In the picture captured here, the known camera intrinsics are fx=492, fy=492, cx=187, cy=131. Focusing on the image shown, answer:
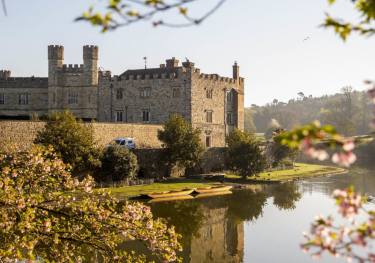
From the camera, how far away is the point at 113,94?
52906mm

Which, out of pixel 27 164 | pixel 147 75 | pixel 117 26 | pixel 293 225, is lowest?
pixel 293 225

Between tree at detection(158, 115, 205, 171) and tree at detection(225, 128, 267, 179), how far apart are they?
16.2 feet

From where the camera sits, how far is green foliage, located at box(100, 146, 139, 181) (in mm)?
37344

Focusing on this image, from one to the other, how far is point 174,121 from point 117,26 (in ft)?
132

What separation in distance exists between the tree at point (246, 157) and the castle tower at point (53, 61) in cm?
2016

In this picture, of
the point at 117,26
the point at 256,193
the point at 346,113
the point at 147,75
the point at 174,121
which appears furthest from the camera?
the point at 346,113

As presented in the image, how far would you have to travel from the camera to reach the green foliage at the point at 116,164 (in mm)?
37344

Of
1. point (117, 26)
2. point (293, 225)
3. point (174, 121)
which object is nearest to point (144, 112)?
point (174, 121)

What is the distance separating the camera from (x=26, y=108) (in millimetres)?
53188

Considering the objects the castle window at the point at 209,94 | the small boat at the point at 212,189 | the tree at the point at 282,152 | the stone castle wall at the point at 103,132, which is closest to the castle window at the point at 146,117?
the stone castle wall at the point at 103,132

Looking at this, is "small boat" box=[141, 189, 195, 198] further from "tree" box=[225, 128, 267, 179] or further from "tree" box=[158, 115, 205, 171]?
"tree" box=[225, 128, 267, 179]

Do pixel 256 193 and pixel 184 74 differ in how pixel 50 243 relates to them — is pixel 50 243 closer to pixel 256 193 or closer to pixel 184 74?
pixel 256 193

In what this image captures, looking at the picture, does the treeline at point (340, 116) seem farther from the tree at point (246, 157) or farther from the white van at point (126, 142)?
the white van at point (126, 142)

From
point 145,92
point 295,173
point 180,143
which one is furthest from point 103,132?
point 295,173
